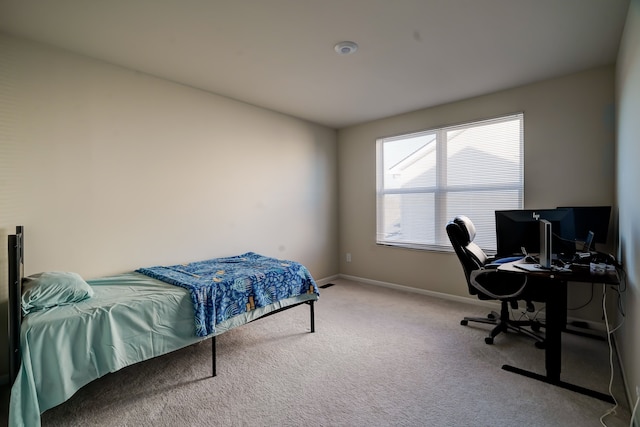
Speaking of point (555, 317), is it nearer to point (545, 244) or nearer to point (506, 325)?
point (545, 244)

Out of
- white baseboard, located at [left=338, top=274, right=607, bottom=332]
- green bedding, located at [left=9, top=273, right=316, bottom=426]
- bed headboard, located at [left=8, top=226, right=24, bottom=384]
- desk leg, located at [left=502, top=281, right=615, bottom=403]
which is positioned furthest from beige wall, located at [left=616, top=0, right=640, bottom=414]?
bed headboard, located at [left=8, top=226, right=24, bottom=384]

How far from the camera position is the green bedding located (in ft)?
→ 5.16

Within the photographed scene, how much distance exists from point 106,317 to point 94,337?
12 cm

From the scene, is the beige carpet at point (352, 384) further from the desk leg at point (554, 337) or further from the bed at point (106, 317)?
the bed at point (106, 317)

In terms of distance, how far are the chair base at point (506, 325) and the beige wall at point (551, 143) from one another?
0.61 meters

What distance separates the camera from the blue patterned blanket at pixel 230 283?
2.27 m

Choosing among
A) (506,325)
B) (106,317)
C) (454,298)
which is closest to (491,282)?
(506,325)

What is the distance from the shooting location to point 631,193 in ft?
6.20

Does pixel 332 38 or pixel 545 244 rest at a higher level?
pixel 332 38

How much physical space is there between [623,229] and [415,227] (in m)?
2.19

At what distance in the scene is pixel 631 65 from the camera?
1.90 meters

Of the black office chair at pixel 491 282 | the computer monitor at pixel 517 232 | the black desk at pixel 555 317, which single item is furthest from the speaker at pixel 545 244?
the black office chair at pixel 491 282

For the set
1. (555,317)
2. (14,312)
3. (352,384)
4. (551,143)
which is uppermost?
(551,143)

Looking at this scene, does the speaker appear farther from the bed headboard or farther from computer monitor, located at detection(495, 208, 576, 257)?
the bed headboard
